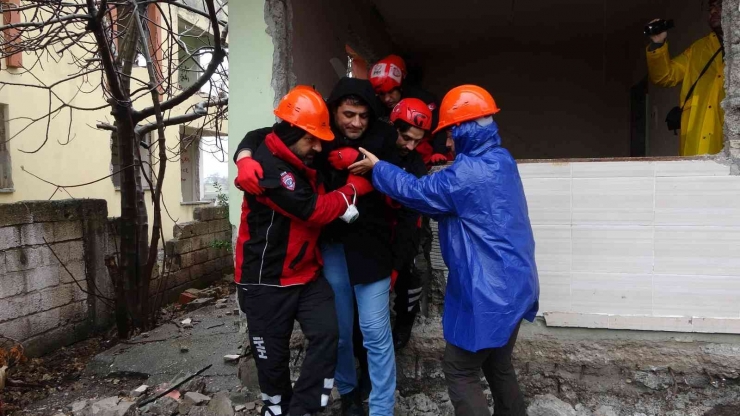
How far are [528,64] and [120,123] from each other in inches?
195

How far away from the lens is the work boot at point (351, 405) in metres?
3.00

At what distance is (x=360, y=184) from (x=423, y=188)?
16.6 inches

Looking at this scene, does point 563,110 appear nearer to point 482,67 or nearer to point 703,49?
point 482,67

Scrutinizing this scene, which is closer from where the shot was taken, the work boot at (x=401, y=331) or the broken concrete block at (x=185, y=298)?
the work boot at (x=401, y=331)

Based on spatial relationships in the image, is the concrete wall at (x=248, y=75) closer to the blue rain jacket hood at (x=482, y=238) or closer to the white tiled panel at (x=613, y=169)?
the blue rain jacket hood at (x=482, y=238)

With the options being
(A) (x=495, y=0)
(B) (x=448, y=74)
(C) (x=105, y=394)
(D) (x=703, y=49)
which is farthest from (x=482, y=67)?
(C) (x=105, y=394)

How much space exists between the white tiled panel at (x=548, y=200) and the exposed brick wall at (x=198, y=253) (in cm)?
508

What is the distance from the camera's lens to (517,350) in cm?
314

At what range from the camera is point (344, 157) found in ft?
8.82

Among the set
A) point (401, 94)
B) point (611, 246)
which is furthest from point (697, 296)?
point (401, 94)

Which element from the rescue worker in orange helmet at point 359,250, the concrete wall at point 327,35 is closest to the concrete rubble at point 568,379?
the rescue worker in orange helmet at point 359,250

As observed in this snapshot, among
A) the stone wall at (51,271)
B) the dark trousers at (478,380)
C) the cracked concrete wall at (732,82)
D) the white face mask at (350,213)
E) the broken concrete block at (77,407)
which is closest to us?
the dark trousers at (478,380)

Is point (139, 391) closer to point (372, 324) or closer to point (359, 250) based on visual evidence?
point (372, 324)

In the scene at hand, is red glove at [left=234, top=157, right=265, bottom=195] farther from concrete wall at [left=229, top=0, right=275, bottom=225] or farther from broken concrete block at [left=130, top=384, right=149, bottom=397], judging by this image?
broken concrete block at [left=130, top=384, right=149, bottom=397]
